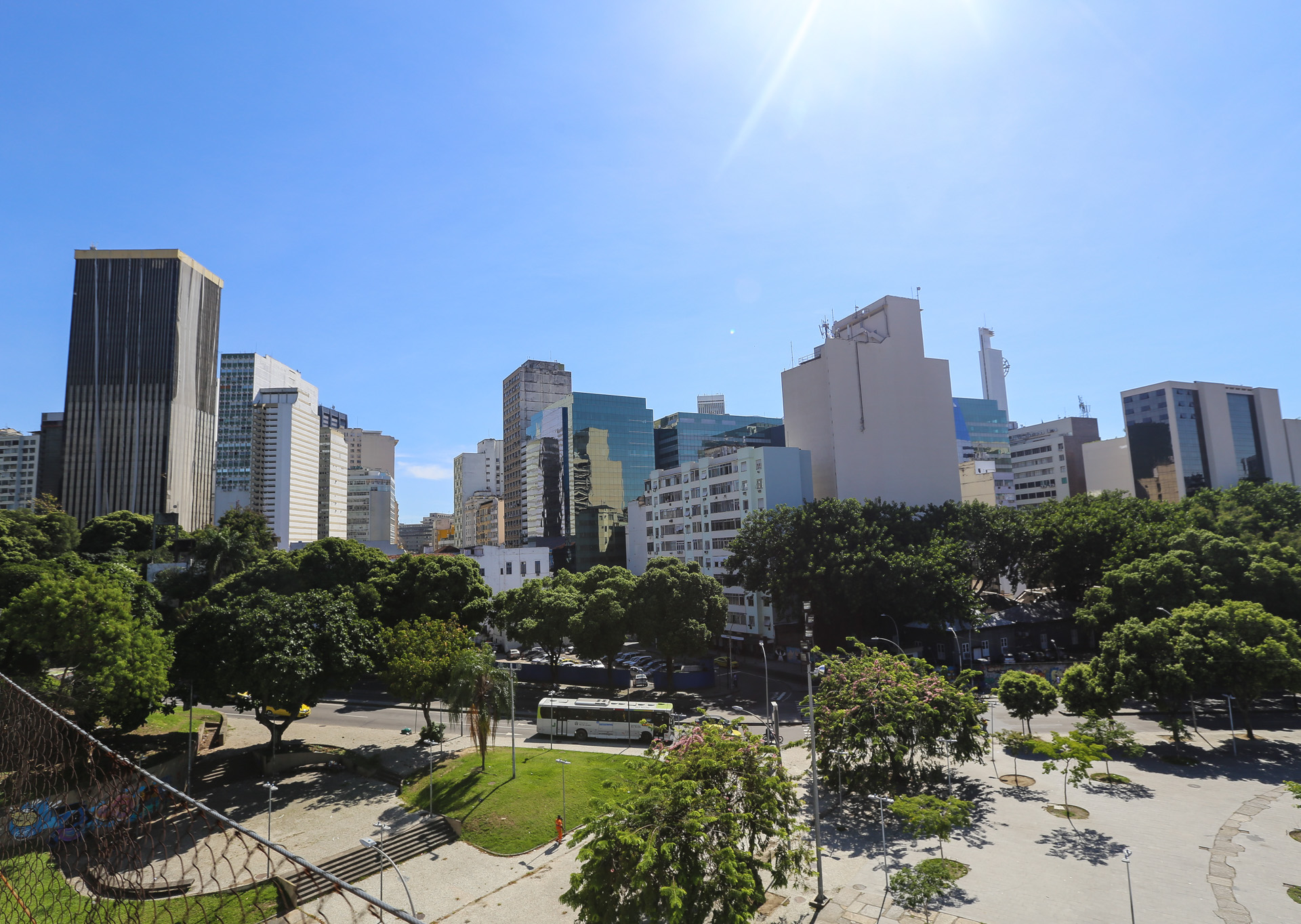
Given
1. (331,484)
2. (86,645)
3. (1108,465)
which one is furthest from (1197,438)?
(331,484)

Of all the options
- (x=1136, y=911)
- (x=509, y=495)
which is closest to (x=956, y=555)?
(x=1136, y=911)

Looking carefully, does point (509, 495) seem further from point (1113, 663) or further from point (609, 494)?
point (1113, 663)

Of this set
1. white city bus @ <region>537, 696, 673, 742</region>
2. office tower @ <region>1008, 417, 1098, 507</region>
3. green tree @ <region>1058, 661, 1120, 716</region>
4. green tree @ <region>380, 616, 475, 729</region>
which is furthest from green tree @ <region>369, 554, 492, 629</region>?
office tower @ <region>1008, 417, 1098, 507</region>

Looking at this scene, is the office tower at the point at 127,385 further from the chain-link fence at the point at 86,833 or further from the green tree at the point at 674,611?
the chain-link fence at the point at 86,833

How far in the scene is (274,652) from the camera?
2953cm

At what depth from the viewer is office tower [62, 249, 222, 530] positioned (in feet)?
381

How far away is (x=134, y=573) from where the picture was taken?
36.9m

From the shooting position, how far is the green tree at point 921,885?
1775cm

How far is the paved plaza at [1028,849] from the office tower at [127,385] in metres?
112

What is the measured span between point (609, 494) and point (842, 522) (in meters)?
69.1

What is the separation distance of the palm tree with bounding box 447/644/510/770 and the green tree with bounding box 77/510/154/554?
2433 inches

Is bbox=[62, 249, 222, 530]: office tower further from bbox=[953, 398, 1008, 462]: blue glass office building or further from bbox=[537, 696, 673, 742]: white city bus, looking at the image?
bbox=[953, 398, 1008, 462]: blue glass office building

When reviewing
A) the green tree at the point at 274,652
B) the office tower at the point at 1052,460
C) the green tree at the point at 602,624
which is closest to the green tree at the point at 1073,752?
the green tree at the point at 602,624

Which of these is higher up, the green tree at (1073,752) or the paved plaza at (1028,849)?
the green tree at (1073,752)
